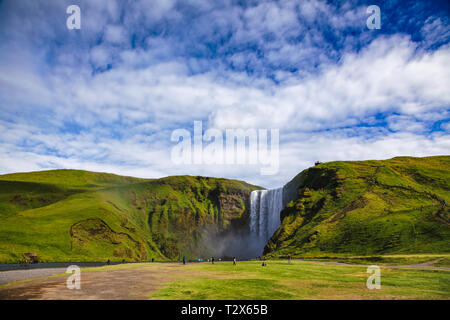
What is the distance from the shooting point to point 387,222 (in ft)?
227

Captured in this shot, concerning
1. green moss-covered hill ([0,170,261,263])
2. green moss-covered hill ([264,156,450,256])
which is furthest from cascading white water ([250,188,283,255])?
green moss-covered hill ([0,170,261,263])

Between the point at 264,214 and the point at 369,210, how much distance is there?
2486 inches

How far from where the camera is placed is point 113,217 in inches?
4173

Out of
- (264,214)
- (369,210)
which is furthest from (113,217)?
(369,210)

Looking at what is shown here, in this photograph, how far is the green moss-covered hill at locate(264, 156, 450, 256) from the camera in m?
61.3

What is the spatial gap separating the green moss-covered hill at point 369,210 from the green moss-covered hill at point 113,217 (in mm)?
54173

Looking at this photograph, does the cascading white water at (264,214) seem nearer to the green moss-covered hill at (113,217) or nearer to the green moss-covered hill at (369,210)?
the green moss-covered hill at (369,210)

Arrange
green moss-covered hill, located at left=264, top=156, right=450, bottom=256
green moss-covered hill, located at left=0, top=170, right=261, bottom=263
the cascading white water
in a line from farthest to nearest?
the cascading white water
green moss-covered hill, located at left=0, top=170, right=261, bottom=263
green moss-covered hill, located at left=264, top=156, right=450, bottom=256

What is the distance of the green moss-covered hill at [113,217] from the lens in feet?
256

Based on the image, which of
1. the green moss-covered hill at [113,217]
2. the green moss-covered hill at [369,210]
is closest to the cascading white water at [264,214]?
the green moss-covered hill at [369,210]

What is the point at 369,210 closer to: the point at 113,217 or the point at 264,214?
the point at 264,214

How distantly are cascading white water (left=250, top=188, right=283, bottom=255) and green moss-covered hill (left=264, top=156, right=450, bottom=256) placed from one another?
1274 cm

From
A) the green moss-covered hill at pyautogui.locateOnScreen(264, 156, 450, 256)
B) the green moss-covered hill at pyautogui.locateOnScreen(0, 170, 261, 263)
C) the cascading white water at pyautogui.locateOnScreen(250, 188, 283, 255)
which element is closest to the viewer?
the green moss-covered hill at pyautogui.locateOnScreen(264, 156, 450, 256)

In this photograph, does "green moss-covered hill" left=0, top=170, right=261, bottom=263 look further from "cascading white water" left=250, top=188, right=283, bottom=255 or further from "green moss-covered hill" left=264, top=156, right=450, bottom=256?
"green moss-covered hill" left=264, top=156, right=450, bottom=256
